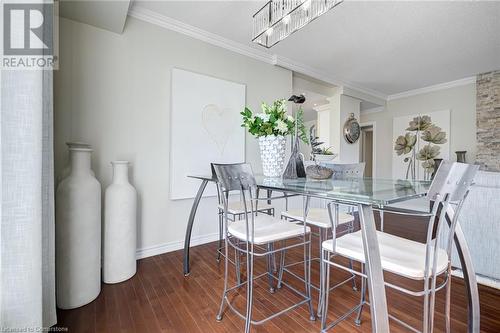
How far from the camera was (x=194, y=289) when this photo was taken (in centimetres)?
188

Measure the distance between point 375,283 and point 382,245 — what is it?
14.0 inches

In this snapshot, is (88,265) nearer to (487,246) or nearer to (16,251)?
(16,251)

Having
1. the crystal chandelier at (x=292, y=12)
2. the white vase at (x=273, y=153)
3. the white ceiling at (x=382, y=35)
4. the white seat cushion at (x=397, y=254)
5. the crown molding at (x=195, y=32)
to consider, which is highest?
Answer: the white ceiling at (x=382, y=35)

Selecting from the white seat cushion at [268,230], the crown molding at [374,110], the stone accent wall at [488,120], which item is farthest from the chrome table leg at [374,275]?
the crown molding at [374,110]

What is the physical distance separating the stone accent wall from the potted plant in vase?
173 inches

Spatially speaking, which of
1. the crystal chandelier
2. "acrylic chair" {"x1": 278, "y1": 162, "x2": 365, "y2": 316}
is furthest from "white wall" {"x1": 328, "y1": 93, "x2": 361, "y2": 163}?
the crystal chandelier

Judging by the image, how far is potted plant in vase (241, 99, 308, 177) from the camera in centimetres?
187

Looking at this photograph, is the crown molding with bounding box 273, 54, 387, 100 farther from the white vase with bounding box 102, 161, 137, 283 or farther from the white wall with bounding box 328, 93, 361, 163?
the white vase with bounding box 102, 161, 137, 283

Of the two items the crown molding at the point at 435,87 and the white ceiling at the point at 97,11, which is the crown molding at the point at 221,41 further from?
the crown molding at the point at 435,87

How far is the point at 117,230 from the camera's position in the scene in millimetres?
1929

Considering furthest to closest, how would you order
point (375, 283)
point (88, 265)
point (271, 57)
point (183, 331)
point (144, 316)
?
1. point (271, 57)
2. point (88, 265)
3. point (144, 316)
4. point (183, 331)
5. point (375, 283)

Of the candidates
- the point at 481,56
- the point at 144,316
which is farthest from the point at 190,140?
the point at 481,56

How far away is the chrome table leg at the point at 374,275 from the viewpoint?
0.91 meters

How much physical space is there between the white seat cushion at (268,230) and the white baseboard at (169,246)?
139 cm
